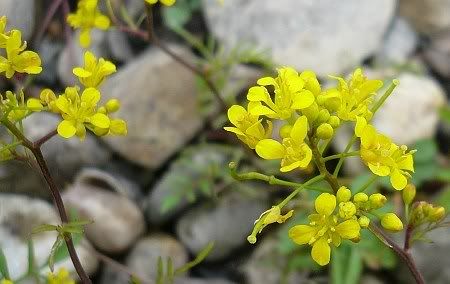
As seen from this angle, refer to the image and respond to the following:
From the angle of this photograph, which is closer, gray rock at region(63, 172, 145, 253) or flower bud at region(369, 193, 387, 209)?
flower bud at region(369, 193, 387, 209)

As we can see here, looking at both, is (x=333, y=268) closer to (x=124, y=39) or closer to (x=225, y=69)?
(x=225, y=69)

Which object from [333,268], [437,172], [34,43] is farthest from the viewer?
[34,43]

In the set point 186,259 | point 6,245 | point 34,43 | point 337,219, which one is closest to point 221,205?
point 186,259

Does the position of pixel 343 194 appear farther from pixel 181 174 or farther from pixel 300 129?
pixel 181 174

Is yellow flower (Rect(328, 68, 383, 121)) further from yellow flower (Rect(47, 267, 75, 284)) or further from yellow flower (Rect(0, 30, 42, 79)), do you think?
yellow flower (Rect(47, 267, 75, 284))

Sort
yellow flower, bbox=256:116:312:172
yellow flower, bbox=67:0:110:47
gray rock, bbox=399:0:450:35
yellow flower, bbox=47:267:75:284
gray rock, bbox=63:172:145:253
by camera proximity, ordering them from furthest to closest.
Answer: gray rock, bbox=399:0:450:35, gray rock, bbox=63:172:145:253, yellow flower, bbox=67:0:110:47, yellow flower, bbox=47:267:75:284, yellow flower, bbox=256:116:312:172

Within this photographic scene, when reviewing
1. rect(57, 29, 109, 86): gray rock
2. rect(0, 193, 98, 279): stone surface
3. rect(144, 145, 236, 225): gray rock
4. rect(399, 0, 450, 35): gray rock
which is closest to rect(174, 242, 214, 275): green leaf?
rect(0, 193, 98, 279): stone surface

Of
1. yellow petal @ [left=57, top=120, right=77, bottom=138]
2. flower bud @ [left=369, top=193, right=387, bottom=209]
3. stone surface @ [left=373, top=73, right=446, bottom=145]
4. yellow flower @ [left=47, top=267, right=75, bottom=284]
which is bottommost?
stone surface @ [left=373, top=73, right=446, bottom=145]
